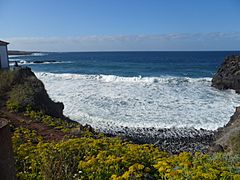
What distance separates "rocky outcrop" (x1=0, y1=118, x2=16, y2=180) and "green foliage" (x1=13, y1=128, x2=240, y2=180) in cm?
160

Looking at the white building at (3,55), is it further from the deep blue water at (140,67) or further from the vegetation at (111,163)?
the deep blue water at (140,67)

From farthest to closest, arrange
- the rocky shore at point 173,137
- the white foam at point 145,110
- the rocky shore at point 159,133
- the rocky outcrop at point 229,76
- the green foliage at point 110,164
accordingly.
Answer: the rocky outcrop at point 229,76 → the white foam at point 145,110 → the rocky shore at point 173,137 → the rocky shore at point 159,133 → the green foliage at point 110,164

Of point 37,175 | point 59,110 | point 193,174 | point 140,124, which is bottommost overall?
point 140,124

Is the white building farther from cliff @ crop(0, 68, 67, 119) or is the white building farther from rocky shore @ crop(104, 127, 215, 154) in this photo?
rocky shore @ crop(104, 127, 215, 154)

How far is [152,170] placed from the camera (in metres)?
4.61

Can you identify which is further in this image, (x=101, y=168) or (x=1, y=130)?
(x=101, y=168)

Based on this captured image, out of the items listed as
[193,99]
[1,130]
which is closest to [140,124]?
[193,99]

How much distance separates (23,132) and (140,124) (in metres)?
8.93

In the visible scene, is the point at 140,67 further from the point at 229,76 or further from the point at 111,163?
the point at 111,163

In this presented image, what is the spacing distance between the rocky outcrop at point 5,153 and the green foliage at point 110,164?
1595 millimetres

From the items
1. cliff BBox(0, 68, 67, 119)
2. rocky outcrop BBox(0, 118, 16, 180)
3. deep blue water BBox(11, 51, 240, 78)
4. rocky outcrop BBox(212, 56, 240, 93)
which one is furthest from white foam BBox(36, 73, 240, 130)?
deep blue water BBox(11, 51, 240, 78)

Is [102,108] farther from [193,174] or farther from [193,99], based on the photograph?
[193,174]

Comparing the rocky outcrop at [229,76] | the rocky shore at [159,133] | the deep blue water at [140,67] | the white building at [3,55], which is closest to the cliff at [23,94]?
the rocky shore at [159,133]

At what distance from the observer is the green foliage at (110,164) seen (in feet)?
12.2
